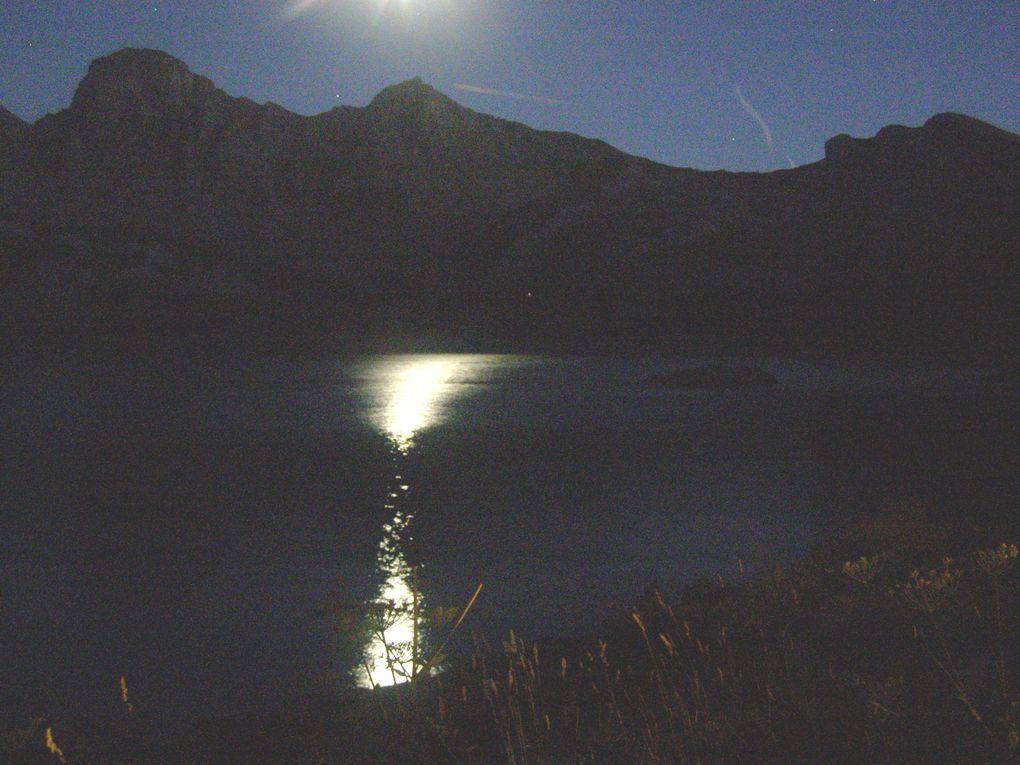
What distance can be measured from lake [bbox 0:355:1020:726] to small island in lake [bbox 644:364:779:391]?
1137cm

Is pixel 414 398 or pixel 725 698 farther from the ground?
pixel 725 698

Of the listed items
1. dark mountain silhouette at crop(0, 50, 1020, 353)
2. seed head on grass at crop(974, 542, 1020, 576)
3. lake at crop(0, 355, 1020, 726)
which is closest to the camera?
seed head on grass at crop(974, 542, 1020, 576)

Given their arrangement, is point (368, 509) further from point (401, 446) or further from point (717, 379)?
point (717, 379)

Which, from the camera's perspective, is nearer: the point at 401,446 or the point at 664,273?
the point at 401,446

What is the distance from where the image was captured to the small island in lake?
69625mm

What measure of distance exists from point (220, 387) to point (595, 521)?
55240 mm

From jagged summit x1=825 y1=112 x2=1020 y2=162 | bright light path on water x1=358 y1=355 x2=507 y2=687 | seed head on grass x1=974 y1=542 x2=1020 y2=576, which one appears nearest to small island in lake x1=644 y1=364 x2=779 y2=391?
bright light path on water x1=358 y1=355 x2=507 y2=687

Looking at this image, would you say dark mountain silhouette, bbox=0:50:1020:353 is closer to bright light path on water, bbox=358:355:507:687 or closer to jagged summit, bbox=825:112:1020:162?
jagged summit, bbox=825:112:1020:162

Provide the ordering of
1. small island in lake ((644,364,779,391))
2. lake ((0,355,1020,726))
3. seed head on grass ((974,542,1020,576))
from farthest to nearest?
1. small island in lake ((644,364,779,391))
2. lake ((0,355,1020,726))
3. seed head on grass ((974,542,1020,576))

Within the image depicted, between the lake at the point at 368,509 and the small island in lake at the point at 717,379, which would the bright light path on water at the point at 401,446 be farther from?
the small island in lake at the point at 717,379

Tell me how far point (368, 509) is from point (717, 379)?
51498 mm

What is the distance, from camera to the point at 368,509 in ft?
78.5

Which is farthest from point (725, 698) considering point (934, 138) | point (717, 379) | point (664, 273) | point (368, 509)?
point (934, 138)

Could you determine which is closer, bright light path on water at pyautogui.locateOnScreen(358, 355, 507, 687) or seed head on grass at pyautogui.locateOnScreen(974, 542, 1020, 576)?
seed head on grass at pyautogui.locateOnScreen(974, 542, 1020, 576)
